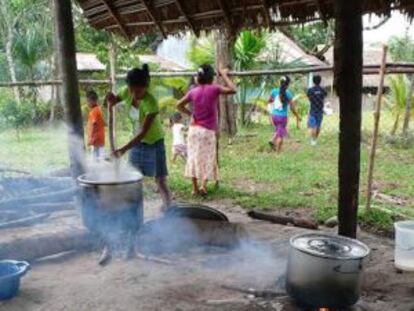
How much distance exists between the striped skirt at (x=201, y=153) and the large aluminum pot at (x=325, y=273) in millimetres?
3683

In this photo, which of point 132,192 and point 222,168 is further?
point 222,168

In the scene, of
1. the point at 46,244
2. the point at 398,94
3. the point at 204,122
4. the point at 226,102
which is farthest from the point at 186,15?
the point at 398,94

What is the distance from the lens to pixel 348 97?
3912 mm

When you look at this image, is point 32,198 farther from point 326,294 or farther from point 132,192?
point 326,294

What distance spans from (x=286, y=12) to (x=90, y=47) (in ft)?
62.2

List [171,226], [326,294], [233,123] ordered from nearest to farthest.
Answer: [326,294]
[171,226]
[233,123]

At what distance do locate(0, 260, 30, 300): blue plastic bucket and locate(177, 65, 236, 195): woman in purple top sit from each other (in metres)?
3.53

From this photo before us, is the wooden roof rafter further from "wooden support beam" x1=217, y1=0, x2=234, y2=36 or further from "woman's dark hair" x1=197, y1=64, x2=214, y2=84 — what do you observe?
"woman's dark hair" x1=197, y1=64, x2=214, y2=84

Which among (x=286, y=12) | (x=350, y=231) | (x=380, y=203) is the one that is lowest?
(x=380, y=203)

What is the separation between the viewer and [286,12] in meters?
5.65

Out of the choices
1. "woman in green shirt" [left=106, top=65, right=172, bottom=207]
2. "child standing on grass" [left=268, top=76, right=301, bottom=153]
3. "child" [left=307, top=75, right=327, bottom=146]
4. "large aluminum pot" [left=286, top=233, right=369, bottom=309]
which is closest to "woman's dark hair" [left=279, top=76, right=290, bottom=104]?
"child standing on grass" [left=268, top=76, right=301, bottom=153]

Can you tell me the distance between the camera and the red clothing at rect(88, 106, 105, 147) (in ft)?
28.7

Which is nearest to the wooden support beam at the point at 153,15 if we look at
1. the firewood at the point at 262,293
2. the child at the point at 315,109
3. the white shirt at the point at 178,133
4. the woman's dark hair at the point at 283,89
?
the white shirt at the point at 178,133

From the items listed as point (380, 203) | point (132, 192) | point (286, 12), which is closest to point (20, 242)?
point (132, 192)
